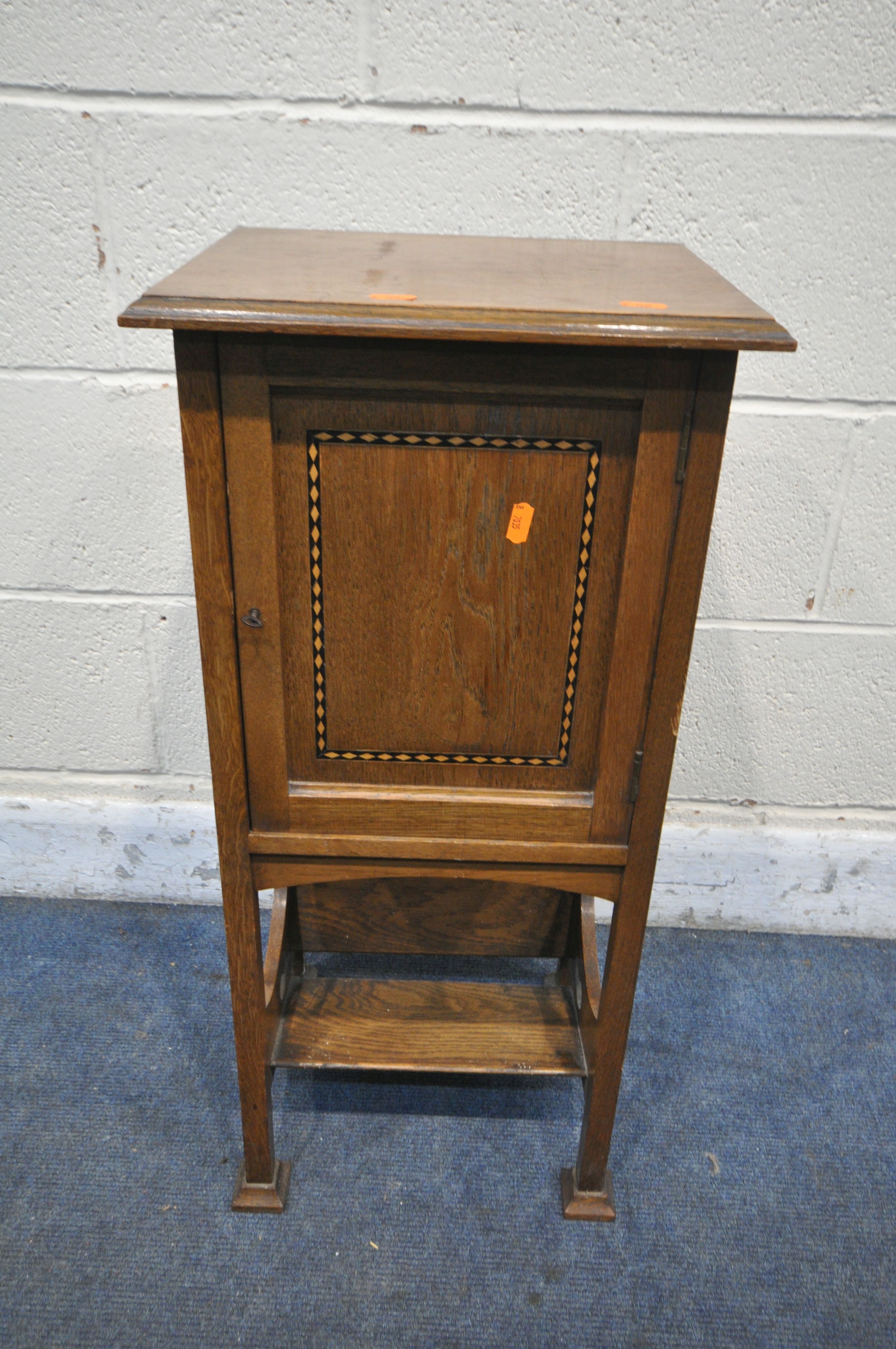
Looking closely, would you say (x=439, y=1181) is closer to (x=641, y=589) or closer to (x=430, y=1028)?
(x=430, y=1028)

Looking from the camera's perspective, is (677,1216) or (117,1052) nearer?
(677,1216)

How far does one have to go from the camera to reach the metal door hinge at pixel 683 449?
0.82 meters

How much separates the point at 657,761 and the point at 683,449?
1.01ft

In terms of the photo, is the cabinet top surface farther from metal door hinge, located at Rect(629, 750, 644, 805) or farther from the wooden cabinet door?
metal door hinge, located at Rect(629, 750, 644, 805)

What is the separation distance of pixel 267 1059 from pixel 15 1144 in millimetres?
411

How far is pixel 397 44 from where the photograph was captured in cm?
119

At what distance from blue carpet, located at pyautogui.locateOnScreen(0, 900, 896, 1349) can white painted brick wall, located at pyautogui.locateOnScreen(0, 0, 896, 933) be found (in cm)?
53

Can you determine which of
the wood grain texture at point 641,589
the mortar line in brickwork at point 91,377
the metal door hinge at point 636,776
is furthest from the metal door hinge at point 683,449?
the mortar line in brickwork at point 91,377

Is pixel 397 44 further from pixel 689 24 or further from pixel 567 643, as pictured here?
pixel 567 643

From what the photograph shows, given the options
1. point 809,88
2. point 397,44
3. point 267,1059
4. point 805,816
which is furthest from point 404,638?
point 805,816

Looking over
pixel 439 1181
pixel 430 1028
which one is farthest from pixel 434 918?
pixel 439 1181

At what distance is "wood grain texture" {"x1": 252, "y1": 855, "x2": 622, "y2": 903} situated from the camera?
103cm

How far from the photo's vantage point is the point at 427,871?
103cm

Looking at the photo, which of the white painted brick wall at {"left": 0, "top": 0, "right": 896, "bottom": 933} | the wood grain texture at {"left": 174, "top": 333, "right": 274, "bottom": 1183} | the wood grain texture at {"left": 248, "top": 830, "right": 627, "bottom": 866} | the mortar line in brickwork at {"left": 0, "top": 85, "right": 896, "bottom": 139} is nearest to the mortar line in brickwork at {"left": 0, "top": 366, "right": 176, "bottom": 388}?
the white painted brick wall at {"left": 0, "top": 0, "right": 896, "bottom": 933}
